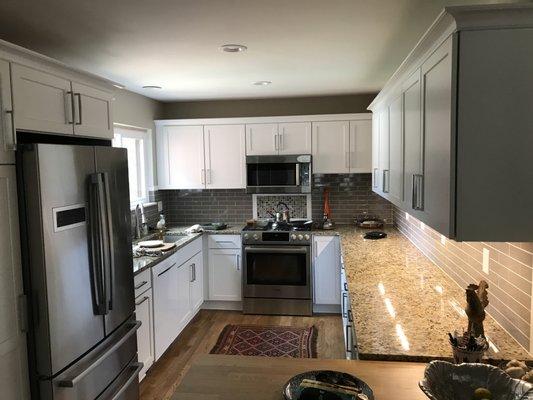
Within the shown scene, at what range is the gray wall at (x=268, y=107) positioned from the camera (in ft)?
16.2

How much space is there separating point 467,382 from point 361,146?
361cm

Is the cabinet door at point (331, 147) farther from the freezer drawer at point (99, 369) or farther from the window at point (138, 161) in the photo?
the freezer drawer at point (99, 369)

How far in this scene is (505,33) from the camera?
1.39m

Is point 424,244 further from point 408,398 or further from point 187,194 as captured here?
point 187,194

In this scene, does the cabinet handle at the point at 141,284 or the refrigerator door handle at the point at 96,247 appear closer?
the refrigerator door handle at the point at 96,247

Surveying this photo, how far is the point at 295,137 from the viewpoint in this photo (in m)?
4.80

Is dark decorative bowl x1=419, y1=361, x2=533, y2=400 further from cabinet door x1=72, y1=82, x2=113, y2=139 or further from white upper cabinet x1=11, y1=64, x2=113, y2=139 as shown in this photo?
cabinet door x1=72, y1=82, x2=113, y2=139

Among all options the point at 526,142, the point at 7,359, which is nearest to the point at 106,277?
the point at 7,359

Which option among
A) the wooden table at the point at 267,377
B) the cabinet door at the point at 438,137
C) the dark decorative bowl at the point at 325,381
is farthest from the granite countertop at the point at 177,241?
the cabinet door at the point at 438,137

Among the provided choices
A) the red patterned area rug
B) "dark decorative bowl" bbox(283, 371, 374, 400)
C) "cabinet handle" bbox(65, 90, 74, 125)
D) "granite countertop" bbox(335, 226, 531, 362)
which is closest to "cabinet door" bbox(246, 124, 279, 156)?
"granite countertop" bbox(335, 226, 531, 362)

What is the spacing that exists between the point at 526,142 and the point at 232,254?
145 inches

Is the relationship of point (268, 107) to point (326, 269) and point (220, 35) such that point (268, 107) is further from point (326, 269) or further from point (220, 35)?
point (220, 35)

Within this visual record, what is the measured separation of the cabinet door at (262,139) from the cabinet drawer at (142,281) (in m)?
2.09

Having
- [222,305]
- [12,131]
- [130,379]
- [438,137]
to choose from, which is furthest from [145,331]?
[438,137]
